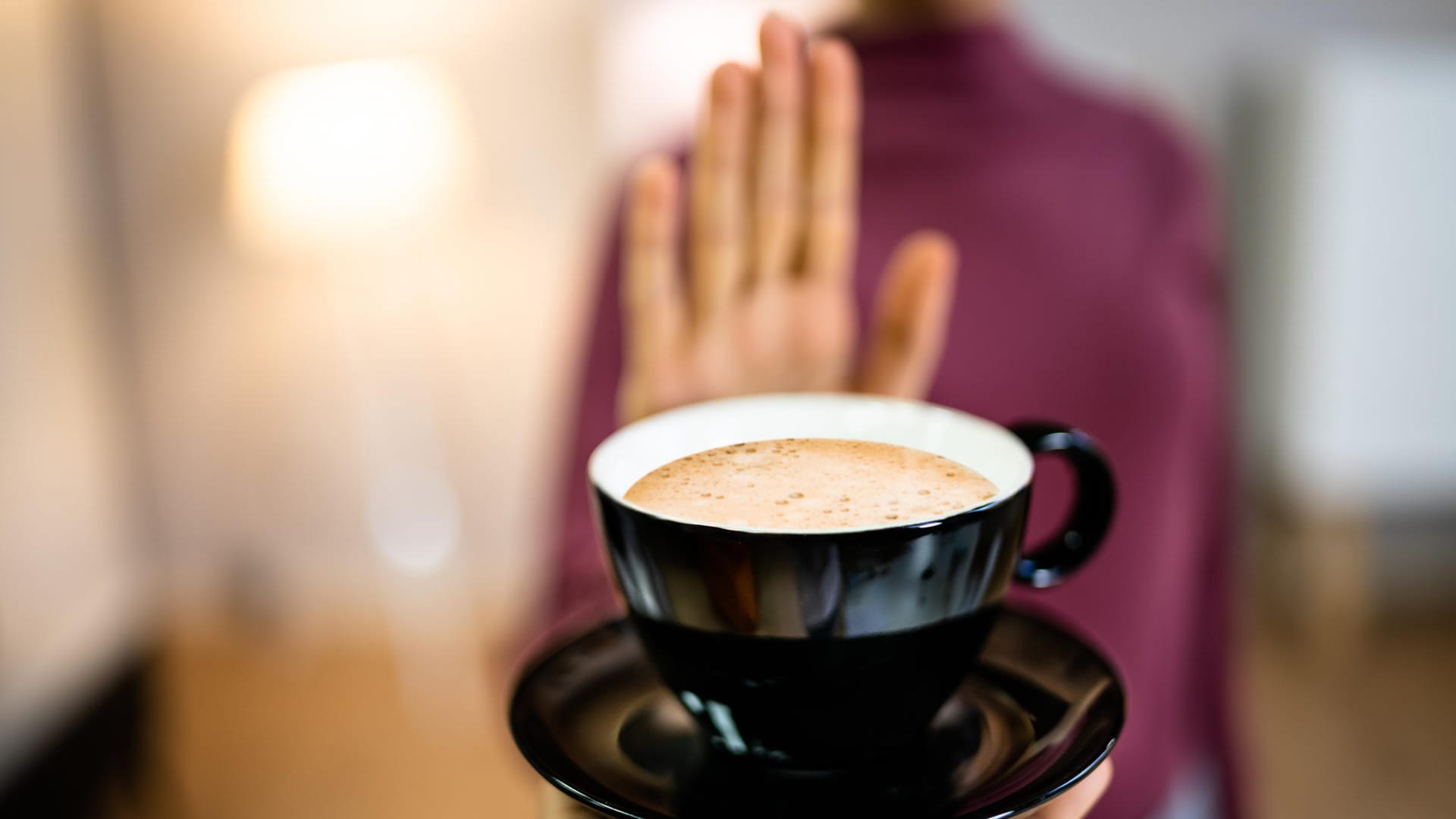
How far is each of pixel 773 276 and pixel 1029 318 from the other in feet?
1.23

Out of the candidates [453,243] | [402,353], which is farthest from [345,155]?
[402,353]

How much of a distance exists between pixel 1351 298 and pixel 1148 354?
46.3 inches

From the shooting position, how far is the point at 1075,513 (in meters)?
0.27

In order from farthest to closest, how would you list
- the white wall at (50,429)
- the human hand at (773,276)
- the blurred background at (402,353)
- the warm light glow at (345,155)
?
1. the warm light glow at (345,155)
2. the blurred background at (402,353)
3. the white wall at (50,429)
4. the human hand at (773,276)

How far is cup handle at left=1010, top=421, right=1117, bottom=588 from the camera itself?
26 centimetres

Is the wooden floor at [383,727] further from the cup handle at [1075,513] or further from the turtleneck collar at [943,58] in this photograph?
the cup handle at [1075,513]

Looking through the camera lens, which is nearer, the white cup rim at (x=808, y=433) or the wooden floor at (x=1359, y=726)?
the white cup rim at (x=808, y=433)

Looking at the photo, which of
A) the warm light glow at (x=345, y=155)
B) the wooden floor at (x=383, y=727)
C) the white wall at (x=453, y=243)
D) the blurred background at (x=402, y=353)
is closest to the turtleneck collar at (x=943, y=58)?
the blurred background at (x=402, y=353)

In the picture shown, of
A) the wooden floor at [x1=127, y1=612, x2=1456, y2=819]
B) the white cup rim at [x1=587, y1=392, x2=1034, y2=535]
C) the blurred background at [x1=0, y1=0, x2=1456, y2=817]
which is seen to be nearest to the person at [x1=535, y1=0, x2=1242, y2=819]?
the white cup rim at [x1=587, y1=392, x2=1034, y2=535]

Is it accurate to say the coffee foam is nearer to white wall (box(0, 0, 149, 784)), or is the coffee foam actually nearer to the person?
the person

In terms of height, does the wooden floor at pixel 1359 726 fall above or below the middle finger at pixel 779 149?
below

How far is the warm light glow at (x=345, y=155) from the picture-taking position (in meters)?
1.63

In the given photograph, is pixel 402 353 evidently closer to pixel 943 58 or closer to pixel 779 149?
pixel 943 58

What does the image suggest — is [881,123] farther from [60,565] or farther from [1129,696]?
[60,565]
